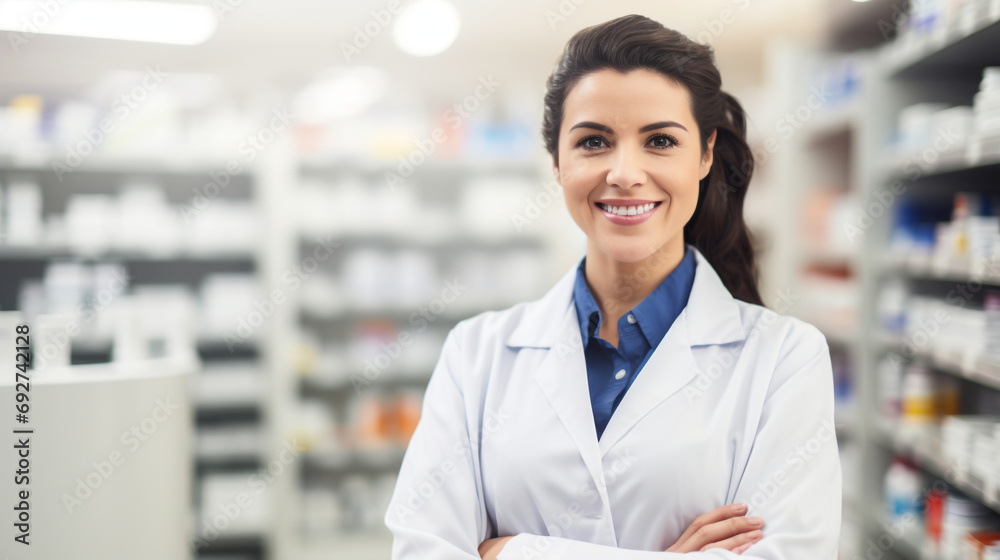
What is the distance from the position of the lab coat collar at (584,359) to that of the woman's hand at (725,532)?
0.15 metres

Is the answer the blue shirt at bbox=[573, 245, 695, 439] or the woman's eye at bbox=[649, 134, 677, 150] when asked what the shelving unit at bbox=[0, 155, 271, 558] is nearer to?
the blue shirt at bbox=[573, 245, 695, 439]

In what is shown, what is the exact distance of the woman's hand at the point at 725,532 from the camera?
1.06 m

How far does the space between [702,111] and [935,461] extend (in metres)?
1.74

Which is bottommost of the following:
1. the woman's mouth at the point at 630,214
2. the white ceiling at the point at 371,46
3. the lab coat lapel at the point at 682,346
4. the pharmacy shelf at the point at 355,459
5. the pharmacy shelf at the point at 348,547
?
the pharmacy shelf at the point at 348,547

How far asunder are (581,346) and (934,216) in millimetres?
2206

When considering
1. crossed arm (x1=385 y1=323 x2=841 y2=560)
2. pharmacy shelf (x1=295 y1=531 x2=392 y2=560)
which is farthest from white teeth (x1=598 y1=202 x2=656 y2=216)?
pharmacy shelf (x1=295 y1=531 x2=392 y2=560)

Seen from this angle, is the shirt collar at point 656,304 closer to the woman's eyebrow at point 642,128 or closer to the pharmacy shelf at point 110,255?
the woman's eyebrow at point 642,128

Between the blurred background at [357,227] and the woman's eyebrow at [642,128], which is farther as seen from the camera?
the blurred background at [357,227]

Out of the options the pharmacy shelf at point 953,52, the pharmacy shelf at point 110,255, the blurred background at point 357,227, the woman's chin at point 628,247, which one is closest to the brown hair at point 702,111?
the woman's chin at point 628,247

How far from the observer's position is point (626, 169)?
1125 millimetres

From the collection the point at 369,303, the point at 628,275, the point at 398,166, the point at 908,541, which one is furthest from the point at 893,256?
the point at 369,303

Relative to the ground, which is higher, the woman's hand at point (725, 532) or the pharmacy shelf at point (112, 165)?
the pharmacy shelf at point (112, 165)

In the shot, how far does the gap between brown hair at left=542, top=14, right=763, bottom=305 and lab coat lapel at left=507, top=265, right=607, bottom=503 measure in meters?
0.31

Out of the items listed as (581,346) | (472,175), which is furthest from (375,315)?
(581,346)
